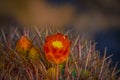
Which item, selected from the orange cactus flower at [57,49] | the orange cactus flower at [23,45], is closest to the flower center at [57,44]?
the orange cactus flower at [57,49]

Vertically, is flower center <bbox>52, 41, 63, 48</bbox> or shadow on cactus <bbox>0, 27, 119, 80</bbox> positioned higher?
flower center <bbox>52, 41, 63, 48</bbox>

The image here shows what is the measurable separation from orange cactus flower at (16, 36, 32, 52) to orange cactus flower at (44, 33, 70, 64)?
9 cm

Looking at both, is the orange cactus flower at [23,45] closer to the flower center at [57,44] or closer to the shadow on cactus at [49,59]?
the shadow on cactus at [49,59]

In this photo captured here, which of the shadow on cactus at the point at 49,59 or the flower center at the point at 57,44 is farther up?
the flower center at the point at 57,44

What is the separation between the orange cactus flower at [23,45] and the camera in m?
0.84

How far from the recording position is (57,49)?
75cm

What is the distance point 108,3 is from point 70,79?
34.9 inches

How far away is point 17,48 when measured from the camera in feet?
2.76

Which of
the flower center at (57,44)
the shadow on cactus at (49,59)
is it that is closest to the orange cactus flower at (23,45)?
the shadow on cactus at (49,59)

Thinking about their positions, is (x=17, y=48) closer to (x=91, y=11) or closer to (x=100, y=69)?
(x=100, y=69)

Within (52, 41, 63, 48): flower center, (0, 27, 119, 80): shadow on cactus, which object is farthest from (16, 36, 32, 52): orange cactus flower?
(52, 41, 63, 48): flower center

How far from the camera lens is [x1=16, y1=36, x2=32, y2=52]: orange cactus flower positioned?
0.84 meters

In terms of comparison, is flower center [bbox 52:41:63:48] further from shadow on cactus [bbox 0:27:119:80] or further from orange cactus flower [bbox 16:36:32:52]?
orange cactus flower [bbox 16:36:32:52]

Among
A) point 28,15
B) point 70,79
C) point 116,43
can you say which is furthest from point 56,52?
point 28,15
